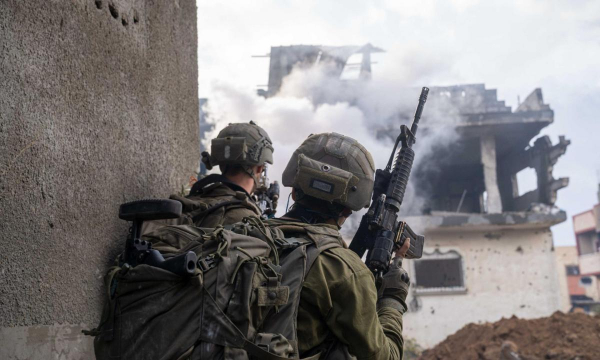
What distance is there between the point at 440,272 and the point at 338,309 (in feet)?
46.0

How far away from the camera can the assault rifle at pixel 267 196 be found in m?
4.08

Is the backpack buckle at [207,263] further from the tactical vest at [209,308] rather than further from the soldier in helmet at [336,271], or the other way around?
the soldier in helmet at [336,271]

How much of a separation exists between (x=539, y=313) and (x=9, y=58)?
45.2 ft

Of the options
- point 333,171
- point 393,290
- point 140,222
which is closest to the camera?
point 140,222

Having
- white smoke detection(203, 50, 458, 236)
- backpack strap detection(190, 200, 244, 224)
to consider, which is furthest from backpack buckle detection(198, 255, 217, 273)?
white smoke detection(203, 50, 458, 236)

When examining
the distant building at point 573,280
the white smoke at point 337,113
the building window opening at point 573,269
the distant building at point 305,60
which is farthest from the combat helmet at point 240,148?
the building window opening at point 573,269

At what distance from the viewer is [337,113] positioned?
50.1ft

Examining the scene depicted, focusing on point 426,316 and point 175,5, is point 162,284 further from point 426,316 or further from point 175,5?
point 426,316

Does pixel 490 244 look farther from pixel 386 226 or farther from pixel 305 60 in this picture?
pixel 386 226

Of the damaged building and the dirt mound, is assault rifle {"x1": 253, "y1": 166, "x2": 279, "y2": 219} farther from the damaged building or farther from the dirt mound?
the damaged building

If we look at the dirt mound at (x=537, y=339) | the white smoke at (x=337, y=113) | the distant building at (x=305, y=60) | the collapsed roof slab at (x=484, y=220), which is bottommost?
the dirt mound at (x=537, y=339)

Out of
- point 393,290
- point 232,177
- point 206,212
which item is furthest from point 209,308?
point 232,177

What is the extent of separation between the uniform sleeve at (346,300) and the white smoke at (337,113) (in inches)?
458

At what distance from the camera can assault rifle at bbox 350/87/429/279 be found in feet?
8.65
